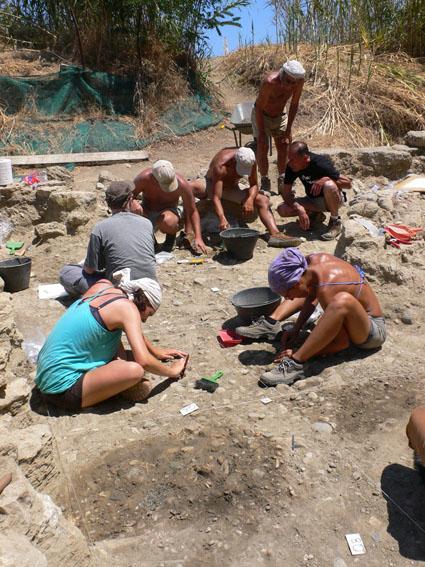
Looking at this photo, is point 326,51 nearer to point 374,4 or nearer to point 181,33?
point 374,4

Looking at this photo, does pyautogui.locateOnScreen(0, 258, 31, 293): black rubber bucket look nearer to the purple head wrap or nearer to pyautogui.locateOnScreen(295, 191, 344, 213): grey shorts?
the purple head wrap

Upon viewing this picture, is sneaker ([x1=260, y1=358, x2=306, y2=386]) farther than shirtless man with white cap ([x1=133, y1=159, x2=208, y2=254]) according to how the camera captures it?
No

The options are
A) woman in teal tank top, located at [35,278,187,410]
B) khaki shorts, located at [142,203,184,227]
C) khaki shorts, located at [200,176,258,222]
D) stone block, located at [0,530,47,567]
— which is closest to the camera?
stone block, located at [0,530,47,567]

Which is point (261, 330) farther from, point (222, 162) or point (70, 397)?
point (222, 162)

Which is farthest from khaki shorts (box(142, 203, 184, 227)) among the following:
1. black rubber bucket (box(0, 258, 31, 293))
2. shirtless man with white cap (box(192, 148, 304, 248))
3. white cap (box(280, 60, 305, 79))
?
white cap (box(280, 60, 305, 79))

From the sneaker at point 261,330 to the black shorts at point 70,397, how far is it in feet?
4.39

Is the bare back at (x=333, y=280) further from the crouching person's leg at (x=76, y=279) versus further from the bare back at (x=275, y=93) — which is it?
the bare back at (x=275, y=93)

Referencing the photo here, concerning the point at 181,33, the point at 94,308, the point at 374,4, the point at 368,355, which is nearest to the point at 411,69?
the point at 374,4

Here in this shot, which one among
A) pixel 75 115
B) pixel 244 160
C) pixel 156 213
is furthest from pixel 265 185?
pixel 75 115

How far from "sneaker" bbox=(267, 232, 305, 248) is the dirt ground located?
80.9 inches

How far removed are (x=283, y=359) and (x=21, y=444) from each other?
→ 5.82 feet

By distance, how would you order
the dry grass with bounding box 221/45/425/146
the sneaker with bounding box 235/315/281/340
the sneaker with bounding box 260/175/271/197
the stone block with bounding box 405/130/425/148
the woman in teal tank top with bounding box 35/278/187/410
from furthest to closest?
the dry grass with bounding box 221/45/425/146, the stone block with bounding box 405/130/425/148, the sneaker with bounding box 260/175/271/197, the sneaker with bounding box 235/315/281/340, the woman in teal tank top with bounding box 35/278/187/410

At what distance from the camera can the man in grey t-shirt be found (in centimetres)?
429

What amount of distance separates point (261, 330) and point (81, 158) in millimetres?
6000
